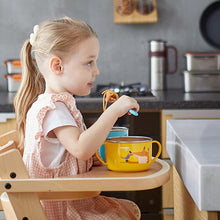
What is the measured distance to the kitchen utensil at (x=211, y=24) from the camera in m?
3.24

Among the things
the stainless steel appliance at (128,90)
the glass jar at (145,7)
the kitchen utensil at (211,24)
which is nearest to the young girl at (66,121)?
the stainless steel appliance at (128,90)

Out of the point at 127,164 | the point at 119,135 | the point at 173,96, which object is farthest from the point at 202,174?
the point at 173,96

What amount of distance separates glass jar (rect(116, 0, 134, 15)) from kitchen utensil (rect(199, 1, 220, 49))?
0.49 meters

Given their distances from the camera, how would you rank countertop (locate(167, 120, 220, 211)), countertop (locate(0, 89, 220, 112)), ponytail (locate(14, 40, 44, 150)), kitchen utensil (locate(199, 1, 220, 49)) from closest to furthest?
countertop (locate(167, 120, 220, 211))
ponytail (locate(14, 40, 44, 150))
countertop (locate(0, 89, 220, 112))
kitchen utensil (locate(199, 1, 220, 49))

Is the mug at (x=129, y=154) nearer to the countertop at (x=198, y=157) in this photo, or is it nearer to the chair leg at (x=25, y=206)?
the countertop at (x=198, y=157)

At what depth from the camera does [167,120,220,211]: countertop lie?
0.82 meters

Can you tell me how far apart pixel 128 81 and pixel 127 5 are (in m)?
0.51

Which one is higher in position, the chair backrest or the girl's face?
the girl's face

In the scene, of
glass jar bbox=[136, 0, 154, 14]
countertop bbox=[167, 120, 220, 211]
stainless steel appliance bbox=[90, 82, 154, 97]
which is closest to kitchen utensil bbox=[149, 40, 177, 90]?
stainless steel appliance bbox=[90, 82, 154, 97]

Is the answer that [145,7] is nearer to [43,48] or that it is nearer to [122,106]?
[43,48]

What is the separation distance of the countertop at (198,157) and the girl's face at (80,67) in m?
0.28

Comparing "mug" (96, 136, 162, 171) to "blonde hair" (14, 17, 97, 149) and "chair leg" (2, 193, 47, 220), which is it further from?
"blonde hair" (14, 17, 97, 149)

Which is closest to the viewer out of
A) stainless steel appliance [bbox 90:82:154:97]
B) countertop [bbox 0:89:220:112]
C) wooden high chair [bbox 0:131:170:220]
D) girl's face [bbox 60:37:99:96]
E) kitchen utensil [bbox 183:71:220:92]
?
wooden high chair [bbox 0:131:170:220]

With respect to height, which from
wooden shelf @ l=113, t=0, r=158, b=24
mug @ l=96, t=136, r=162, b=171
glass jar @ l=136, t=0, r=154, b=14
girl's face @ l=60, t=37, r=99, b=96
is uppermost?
glass jar @ l=136, t=0, r=154, b=14
